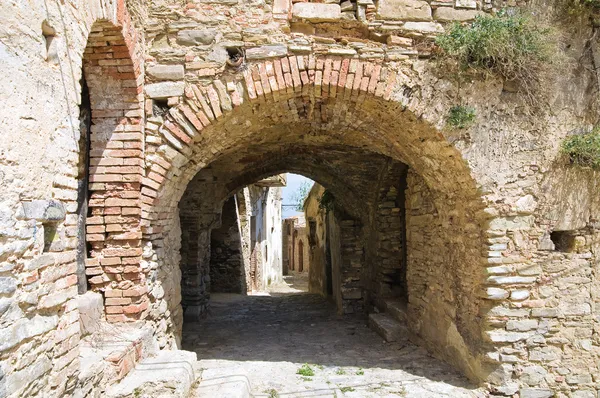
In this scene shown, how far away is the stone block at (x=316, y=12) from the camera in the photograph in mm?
4082

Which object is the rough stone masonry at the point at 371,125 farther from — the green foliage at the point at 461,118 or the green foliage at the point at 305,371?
the green foliage at the point at 305,371

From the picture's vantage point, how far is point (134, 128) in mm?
3936

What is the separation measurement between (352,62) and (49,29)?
8.21ft

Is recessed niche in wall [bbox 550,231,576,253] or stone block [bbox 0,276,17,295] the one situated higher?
recessed niche in wall [bbox 550,231,576,253]

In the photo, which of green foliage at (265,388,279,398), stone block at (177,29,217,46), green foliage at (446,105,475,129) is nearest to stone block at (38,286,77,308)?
green foliage at (265,388,279,398)

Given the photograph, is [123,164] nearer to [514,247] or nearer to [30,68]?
[30,68]

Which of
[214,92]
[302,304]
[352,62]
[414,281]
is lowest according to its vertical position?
[302,304]

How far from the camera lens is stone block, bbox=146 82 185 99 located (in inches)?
159

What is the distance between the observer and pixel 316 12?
13.4ft

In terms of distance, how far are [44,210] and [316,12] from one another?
2.91m

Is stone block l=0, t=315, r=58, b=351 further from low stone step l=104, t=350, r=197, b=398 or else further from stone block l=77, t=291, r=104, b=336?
stone block l=77, t=291, r=104, b=336

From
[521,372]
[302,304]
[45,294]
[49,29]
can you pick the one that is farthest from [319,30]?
[302,304]

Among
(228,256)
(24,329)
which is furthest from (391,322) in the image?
(228,256)

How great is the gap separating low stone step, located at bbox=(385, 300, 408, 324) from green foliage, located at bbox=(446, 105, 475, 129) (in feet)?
10.2
